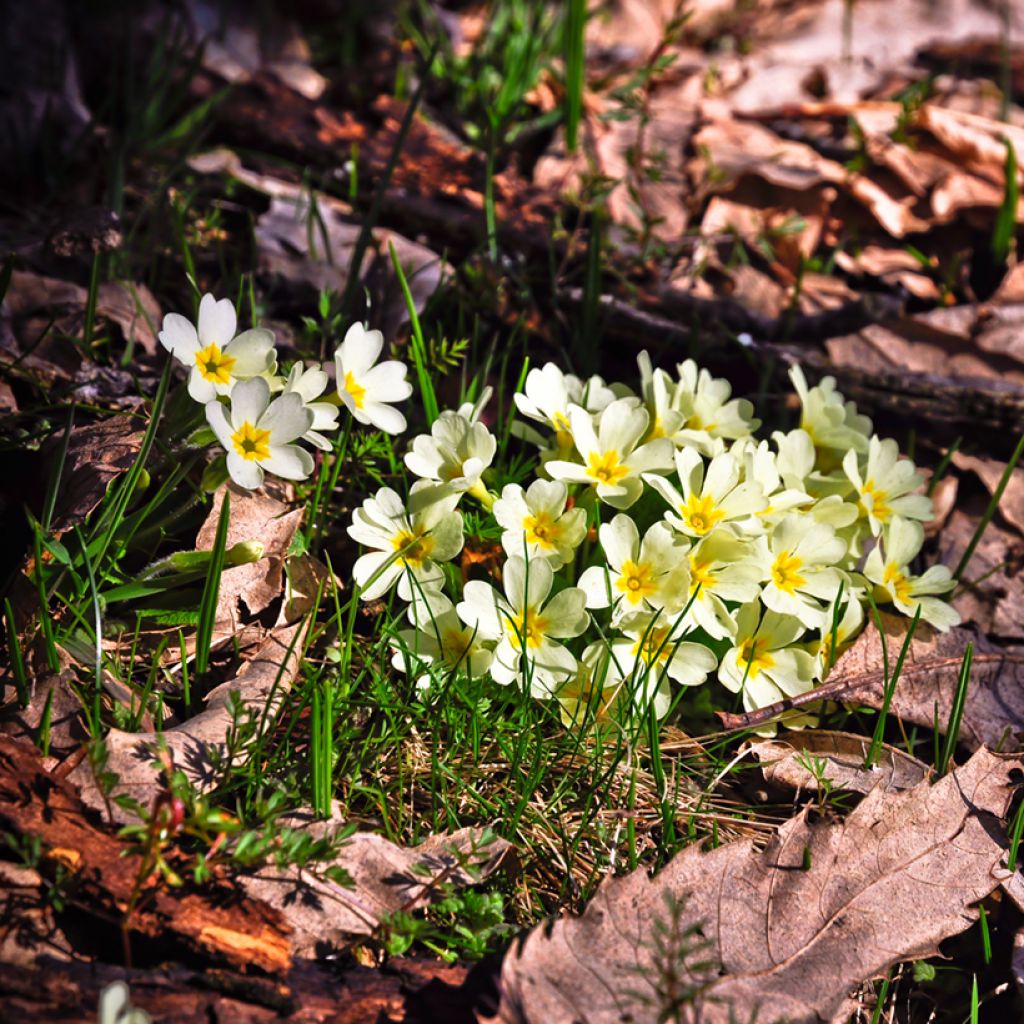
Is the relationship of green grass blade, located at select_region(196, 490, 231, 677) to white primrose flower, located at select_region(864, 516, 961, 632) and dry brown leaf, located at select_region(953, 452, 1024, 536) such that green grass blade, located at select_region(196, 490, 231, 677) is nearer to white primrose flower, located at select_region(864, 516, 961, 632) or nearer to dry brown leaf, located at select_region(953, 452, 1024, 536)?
white primrose flower, located at select_region(864, 516, 961, 632)

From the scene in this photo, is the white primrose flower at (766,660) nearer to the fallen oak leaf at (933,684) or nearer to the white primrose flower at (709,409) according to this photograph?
the fallen oak leaf at (933,684)

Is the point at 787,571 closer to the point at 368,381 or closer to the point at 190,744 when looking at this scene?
the point at 368,381

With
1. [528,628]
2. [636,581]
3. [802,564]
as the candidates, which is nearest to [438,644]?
[528,628]

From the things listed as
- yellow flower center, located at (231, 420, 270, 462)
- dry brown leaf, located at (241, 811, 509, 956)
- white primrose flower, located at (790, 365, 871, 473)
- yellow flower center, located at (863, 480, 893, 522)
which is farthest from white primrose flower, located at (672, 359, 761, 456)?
dry brown leaf, located at (241, 811, 509, 956)

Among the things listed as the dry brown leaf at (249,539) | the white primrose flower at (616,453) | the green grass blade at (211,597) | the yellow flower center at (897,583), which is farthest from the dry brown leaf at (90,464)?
the yellow flower center at (897,583)

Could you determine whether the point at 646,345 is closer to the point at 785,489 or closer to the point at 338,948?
the point at 785,489

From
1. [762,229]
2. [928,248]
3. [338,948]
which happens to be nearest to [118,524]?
[338,948]
